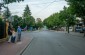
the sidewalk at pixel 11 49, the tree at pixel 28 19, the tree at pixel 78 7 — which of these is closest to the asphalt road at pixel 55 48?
the sidewalk at pixel 11 49

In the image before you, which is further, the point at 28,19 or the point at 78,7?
the point at 28,19

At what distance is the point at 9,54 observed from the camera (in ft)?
52.7

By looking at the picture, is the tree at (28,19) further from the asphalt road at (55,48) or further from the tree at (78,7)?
the asphalt road at (55,48)

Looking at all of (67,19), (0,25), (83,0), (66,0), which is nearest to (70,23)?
(67,19)

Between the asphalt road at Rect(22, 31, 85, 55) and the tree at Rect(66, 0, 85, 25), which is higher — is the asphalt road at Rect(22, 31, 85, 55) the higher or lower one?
the lower one

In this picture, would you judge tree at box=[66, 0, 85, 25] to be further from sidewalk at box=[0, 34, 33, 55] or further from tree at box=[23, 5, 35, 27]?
tree at box=[23, 5, 35, 27]

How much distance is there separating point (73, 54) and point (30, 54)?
280 centimetres

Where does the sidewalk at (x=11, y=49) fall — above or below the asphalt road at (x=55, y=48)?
above

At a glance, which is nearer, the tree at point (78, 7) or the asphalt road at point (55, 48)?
the asphalt road at point (55, 48)

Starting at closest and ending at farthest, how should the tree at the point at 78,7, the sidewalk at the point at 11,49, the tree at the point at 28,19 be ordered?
1. the sidewalk at the point at 11,49
2. the tree at the point at 78,7
3. the tree at the point at 28,19

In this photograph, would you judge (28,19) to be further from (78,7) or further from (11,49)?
(11,49)

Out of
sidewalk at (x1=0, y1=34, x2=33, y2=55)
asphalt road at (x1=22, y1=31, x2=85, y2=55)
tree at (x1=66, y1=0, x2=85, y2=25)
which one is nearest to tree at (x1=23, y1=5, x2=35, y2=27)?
tree at (x1=66, y1=0, x2=85, y2=25)

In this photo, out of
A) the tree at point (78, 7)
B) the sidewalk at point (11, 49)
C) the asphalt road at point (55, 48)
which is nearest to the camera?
the sidewalk at point (11, 49)

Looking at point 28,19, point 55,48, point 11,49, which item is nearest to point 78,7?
point 55,48
